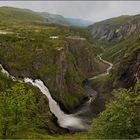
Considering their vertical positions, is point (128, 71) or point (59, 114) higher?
point (128, 71)

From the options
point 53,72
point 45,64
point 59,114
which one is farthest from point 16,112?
point 45,64

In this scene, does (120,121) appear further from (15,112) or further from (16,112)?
(15,112)

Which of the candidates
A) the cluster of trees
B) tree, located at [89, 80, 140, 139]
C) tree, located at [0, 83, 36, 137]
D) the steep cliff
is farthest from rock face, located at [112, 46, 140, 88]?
tree, located at [89, 80, 140, 139]

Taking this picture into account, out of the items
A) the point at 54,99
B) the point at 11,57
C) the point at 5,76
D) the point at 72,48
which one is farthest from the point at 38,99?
the point at 72,48

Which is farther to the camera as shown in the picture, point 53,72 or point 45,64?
point 45,64

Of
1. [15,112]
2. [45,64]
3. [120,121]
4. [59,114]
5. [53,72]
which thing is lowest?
[59,114]

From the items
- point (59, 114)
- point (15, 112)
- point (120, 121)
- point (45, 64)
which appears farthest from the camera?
point (45, 64)

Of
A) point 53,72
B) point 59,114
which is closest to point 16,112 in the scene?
point 59,114

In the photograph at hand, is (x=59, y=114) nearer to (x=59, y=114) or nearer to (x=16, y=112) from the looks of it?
(x=59, y=114)

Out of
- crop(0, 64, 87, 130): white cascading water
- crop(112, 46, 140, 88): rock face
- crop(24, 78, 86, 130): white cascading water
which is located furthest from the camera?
crop(112, 46, 140, 88): rock face

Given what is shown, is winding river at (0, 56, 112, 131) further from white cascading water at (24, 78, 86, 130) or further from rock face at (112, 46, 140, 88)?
rock face at (112, 46, 140, 88)

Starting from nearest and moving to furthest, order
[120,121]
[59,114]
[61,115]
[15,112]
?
1. [120,121]
2. [15,112]
3. [59,114]
4. [61,115]
